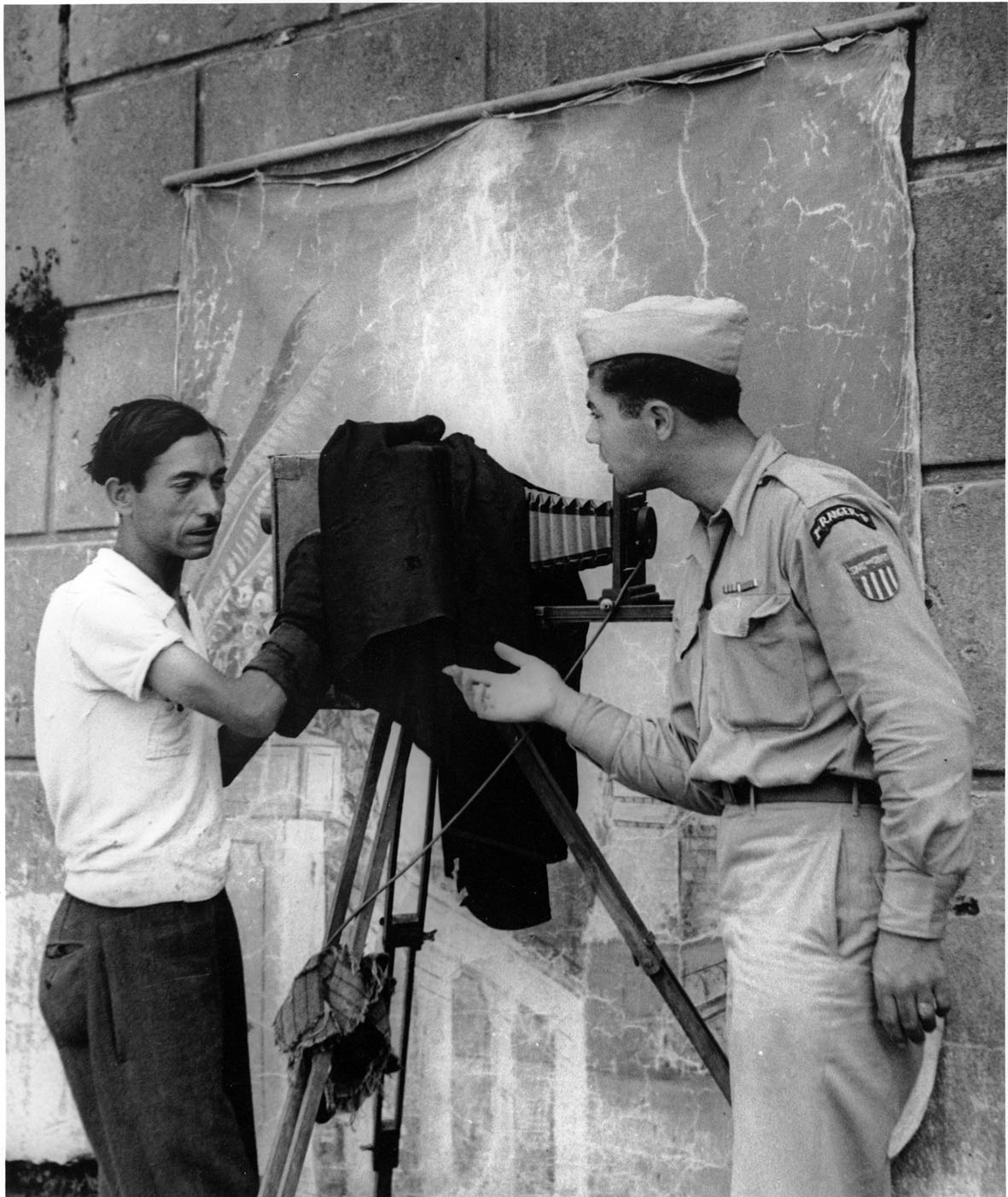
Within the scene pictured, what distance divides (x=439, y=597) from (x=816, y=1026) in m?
1.05

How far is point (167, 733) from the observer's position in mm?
2633

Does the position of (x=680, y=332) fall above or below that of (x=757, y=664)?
above

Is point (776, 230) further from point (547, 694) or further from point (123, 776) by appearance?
point (123, 776)

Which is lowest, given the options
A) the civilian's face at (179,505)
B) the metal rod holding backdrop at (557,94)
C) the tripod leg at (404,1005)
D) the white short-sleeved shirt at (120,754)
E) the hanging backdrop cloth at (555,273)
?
the tripod leg at (404,1005)

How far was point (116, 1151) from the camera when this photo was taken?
2510mm

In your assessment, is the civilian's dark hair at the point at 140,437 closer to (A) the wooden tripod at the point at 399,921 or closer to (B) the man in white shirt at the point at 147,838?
(B) the man in white shirt at the point at 147,838

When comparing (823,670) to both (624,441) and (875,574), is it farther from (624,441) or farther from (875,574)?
(624,441)

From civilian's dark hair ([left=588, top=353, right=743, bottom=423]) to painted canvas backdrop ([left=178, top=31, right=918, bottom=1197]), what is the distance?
27.5 inches

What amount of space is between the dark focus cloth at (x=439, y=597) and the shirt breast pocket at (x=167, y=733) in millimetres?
363

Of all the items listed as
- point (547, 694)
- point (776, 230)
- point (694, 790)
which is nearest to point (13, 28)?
point (776, 230)

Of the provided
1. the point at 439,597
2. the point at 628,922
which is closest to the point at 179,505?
the point at 439,597

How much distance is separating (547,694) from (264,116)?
2085 mm

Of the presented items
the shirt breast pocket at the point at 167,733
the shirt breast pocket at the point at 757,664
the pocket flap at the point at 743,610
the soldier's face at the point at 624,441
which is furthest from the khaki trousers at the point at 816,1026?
the shirt breast pocket at the point at 167,733

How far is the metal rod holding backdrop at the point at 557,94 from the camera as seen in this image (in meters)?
2.73
